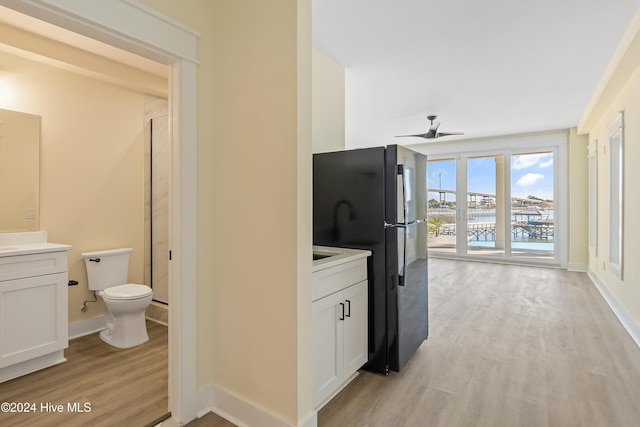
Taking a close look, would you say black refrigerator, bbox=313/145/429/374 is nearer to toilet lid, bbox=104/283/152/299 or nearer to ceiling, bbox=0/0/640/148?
ceiling, bbox=0/0/640/148

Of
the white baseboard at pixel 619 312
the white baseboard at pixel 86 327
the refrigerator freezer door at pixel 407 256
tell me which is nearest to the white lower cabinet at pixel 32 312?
the white baseboard at pixel 86 327

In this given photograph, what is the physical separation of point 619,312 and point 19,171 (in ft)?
19.7

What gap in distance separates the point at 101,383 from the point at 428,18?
345cm

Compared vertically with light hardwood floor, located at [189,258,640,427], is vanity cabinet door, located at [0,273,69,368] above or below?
above

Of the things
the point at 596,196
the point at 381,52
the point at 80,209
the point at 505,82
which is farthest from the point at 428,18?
the point at 596,196

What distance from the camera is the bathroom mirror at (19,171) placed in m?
2.68

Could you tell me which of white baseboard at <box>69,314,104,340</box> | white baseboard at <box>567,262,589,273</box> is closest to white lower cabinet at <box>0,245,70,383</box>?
white baseboard at <box>69,314,104,340</box>

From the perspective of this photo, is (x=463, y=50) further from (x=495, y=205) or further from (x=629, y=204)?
(x=495, y=205)

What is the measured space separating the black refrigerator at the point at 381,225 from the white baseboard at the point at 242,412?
2.82ft

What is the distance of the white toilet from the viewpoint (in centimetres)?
280

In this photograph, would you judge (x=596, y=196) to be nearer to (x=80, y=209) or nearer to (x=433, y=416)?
(x=433, y=416)

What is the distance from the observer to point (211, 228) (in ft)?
6.66

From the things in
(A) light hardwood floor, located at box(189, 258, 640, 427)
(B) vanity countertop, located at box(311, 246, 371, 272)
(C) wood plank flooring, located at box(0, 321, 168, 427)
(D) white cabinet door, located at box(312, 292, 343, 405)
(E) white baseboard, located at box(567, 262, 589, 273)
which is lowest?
(A) light hardwood floor, located at box(189, 258, 640, 427)

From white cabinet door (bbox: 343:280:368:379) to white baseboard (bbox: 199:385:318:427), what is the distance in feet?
1.58
